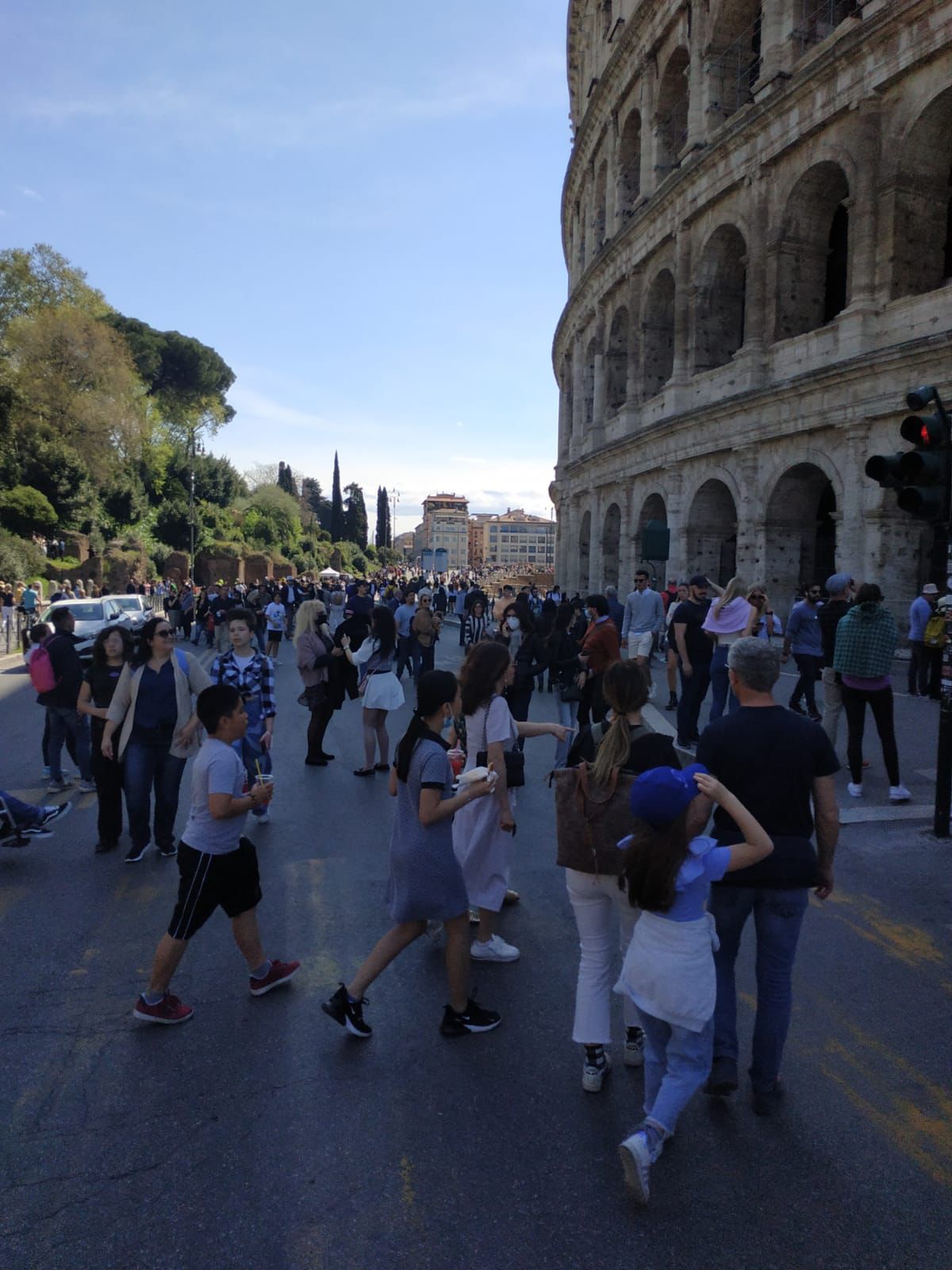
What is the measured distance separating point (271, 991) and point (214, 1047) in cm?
50

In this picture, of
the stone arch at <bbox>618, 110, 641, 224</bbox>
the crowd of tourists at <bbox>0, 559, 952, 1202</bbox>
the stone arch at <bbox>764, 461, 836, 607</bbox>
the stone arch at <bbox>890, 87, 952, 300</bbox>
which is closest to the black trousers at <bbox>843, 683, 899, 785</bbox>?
the crowd of tourists at <bbox>0, 559, 952, 1202</bbox>

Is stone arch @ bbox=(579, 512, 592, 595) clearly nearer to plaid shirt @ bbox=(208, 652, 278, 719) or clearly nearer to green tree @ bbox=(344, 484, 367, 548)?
plaid shirt @ bbox=(208, 652, 278, 719)

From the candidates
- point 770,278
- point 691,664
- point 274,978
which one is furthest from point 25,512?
point 274,978

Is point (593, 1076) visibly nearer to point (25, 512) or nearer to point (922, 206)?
point (922, 206)

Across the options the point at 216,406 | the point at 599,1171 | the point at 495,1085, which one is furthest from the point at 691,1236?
the point at 216,406

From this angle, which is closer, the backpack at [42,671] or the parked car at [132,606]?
the backpack at [42,671]

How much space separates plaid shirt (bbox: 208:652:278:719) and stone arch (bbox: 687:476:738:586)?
17.6 meters

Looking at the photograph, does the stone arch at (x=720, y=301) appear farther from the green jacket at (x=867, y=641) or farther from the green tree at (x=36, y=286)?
the green tree at (x=36, y=286)

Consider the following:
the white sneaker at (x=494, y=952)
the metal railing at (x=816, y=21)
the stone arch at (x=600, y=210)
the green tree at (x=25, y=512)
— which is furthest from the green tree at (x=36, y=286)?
the white sneaker at (x=494, y=952)

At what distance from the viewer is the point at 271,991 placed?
425 centimetres

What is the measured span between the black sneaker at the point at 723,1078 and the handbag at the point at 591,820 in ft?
2.90

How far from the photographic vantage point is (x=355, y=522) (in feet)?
320

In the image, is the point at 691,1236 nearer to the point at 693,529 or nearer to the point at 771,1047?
the point at 771,1047

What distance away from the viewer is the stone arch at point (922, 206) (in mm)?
15992
